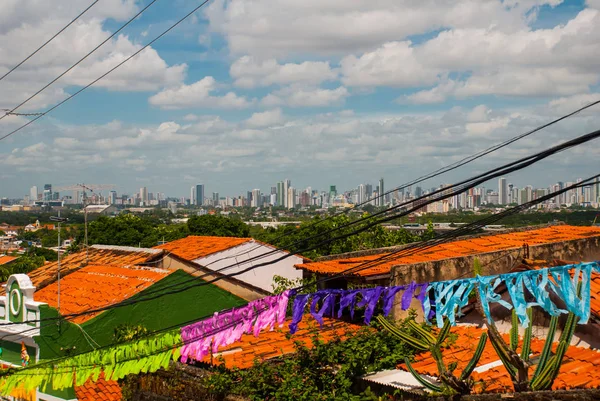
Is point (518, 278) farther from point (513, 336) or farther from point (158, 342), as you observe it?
point (158, 342)

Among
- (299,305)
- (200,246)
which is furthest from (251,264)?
(299,305)

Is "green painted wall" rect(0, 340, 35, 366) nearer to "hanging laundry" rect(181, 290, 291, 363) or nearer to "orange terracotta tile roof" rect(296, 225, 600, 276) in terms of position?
"hanging laundry" rect(181, 290, 291, 363)

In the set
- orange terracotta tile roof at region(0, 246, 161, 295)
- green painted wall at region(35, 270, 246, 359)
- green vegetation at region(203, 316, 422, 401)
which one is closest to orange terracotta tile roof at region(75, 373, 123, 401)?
green painted wall at region(35, 270, 246, 359)

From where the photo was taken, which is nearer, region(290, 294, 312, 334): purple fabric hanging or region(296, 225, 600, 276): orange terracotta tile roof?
region(290, 294, 312, 334): purple fabric hanging

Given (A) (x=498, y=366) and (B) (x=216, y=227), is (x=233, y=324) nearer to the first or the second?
(A) (x=498, y=366)

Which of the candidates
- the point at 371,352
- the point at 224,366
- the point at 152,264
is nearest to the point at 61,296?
the point at 152,264

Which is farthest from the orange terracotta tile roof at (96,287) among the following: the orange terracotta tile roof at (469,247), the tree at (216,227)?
the tree at (216,227)
